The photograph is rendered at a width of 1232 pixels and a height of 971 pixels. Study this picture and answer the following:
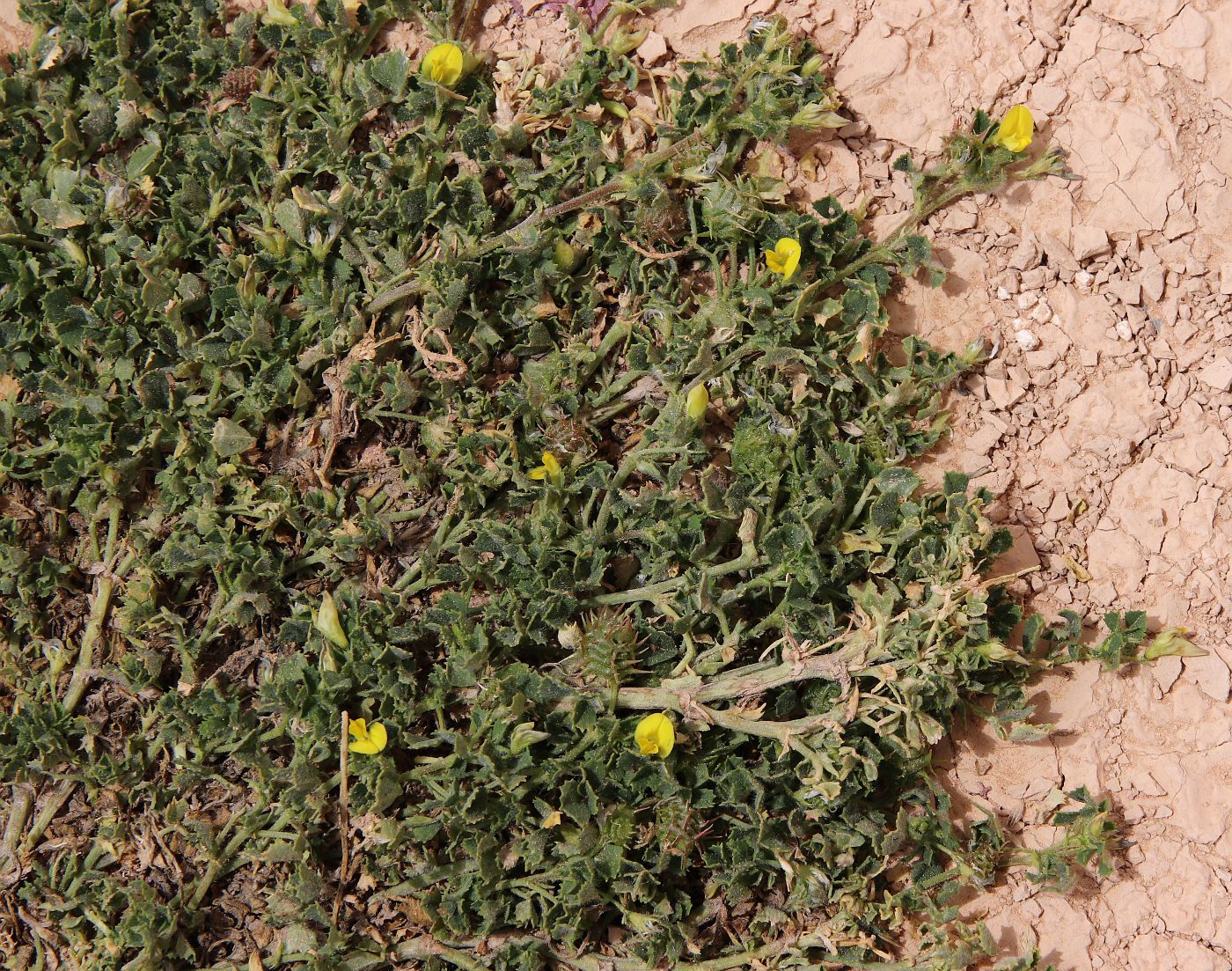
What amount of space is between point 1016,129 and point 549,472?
5.72 feet

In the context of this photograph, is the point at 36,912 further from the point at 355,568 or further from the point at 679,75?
the point at 679,75

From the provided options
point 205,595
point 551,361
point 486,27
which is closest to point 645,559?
point 551,361

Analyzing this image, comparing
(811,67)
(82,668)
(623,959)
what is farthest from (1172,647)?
(82,668)

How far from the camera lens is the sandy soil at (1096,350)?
10.5 feet

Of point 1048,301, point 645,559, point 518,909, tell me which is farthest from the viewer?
point 1048,301

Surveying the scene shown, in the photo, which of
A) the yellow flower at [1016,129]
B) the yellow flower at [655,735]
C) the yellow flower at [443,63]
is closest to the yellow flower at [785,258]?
the yellow flower at [1016,129]

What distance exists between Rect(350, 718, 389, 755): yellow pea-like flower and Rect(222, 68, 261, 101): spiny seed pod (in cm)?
201

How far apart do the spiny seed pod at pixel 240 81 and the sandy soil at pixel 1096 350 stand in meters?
0.76

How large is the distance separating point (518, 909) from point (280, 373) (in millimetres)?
1676

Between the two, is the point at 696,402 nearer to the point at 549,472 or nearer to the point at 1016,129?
the point at 549,472

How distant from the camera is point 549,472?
312 cm

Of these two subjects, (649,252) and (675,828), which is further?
(649,252)

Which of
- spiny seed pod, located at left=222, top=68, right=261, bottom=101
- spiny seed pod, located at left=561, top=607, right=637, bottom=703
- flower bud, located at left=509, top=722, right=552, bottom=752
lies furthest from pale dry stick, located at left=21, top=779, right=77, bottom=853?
spiny seed pod, located at left=222, top=68, right=261, bottom=101

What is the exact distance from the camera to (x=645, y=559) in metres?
3.19
